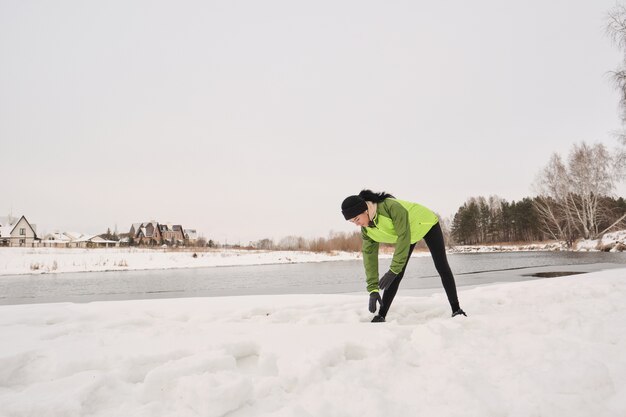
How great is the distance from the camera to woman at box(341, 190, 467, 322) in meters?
2.78

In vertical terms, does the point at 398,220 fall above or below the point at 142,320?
above

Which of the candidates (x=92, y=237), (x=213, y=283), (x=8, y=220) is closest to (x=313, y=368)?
(x=213, y=283)

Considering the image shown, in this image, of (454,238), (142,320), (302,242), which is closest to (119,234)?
(302,242)

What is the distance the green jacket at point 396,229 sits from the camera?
2787mm

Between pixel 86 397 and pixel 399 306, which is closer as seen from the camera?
pixel 86 397

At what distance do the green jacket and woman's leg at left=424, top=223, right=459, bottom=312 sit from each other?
0.29 ft

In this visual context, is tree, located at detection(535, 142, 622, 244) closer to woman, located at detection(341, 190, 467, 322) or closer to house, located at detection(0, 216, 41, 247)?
woman, located at detection(341, 190, 467, 322)

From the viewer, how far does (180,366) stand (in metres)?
1.56

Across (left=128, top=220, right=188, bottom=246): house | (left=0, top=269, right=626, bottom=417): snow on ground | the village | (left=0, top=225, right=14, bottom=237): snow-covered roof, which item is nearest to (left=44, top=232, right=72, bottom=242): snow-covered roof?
the village

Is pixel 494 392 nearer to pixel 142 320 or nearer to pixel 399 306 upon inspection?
pixel 399 306

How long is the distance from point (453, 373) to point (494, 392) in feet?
0.61

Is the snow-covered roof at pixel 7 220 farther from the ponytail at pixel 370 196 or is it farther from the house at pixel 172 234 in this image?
the ponytail at pixel 370 196

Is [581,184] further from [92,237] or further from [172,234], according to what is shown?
[92,237]

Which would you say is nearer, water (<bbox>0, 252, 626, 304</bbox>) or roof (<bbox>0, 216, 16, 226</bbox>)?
water (<bbox>0, 252, 626, 304</bbox>)
